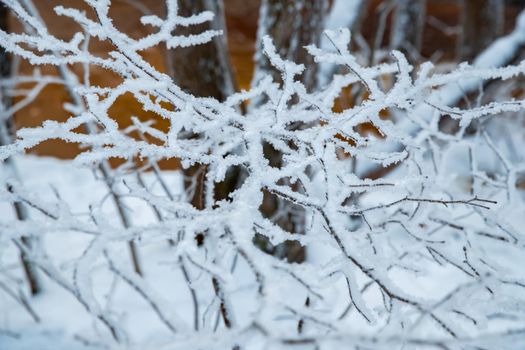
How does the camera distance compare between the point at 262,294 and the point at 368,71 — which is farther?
the point at 368,71

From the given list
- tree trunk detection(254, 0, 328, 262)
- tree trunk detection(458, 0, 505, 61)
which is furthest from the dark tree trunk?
tree trunk detection(458, 0, 505, 61)

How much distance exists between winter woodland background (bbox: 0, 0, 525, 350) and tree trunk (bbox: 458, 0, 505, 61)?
3 centimetres

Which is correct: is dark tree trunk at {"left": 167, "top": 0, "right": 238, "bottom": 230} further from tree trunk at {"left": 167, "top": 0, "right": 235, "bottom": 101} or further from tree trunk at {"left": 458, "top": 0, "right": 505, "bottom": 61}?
tree trunk at {"left": 458, "top": 0, "right": 505, "bottom": 61}

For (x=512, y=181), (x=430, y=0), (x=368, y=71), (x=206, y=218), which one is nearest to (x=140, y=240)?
(x=206, y=218)

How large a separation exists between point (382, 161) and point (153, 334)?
6.36 ft

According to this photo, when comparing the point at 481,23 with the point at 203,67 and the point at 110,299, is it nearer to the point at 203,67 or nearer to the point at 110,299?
the point at 203,67

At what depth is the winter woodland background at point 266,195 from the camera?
90 centimetres

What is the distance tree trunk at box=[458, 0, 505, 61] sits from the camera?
5902 mm

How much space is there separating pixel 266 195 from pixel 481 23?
203 inches

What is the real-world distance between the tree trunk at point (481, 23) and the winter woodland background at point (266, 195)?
29 millimetres

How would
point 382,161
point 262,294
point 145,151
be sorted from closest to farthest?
point 262,294 → point 145,151 → point 382,161

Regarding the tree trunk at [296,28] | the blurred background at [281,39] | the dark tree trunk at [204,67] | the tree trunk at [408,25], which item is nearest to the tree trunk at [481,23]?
the blurred background at [281,39]

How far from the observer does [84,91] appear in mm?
1120

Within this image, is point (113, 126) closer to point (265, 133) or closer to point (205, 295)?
point (265, 133)
